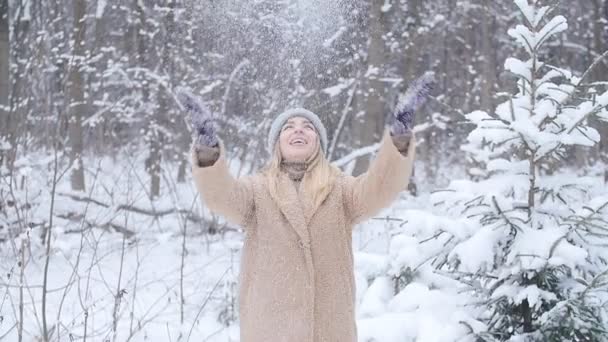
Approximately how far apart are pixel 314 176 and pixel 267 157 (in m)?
7.20

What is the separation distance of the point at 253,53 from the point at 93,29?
12.0 ft

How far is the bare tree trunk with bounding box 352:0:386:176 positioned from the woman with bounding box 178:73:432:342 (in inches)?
326

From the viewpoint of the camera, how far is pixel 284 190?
2.27 metres

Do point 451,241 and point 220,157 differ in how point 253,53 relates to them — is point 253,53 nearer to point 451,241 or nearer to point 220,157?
point 451,241

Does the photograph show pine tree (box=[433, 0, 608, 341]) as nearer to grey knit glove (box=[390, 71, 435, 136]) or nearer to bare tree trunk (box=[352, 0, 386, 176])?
grey knit glove (box=[390, 71, 435, 136])

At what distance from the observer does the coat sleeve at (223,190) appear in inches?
81.2

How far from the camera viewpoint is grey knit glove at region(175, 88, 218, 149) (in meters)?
1.97

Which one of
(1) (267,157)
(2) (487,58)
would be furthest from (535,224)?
(2) (487,58)

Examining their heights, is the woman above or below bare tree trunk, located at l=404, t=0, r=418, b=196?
below

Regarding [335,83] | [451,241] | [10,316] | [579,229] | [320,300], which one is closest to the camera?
[320,300]

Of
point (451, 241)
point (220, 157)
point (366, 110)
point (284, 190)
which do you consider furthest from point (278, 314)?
point (366, 110)

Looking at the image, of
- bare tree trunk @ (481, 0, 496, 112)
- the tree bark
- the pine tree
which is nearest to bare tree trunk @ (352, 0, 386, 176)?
bare tree trunk @ (481, 0, 496, 112)

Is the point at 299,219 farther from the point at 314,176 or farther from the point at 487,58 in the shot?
the point at 487,58

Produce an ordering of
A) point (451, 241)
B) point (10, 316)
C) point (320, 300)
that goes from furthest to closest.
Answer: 1. point (10, 316)
2. point (451, 241)
3. point (320, 300)
